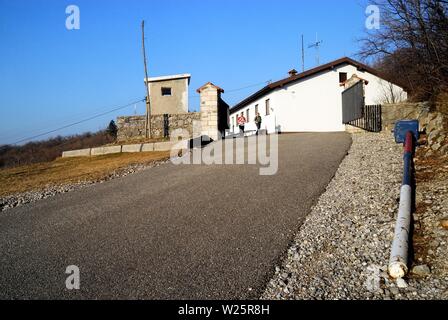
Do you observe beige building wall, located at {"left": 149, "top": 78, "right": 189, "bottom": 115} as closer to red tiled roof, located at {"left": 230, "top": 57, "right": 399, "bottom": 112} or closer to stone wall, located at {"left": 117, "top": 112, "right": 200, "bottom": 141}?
stone wall, located at {"left": 117, "top": 112, "right": 200, "bottom": 141}

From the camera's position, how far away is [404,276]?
12.3ft

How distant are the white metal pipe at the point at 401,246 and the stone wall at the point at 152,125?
20.6 m

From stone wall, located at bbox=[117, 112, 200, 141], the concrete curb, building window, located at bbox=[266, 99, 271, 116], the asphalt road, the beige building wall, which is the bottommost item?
the asphalt road

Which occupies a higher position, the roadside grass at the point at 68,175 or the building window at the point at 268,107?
the building window at the point at 268,107

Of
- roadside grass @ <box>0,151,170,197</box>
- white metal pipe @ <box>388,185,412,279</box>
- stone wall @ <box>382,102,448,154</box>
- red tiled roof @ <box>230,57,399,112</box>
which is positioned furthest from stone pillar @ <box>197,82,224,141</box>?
white metal pipe @ <box>388,185,412,279</box>

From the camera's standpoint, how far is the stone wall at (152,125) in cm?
Answer: 2533

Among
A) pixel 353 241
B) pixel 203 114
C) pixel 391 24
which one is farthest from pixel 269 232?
pixel 203 114

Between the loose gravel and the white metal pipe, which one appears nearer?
the white metal pipe

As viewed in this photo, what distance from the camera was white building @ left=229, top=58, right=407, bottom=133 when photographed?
26594 mm

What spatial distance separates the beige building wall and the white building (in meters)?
7.36

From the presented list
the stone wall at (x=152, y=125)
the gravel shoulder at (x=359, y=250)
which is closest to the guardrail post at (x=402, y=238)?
the gravel shoulder at (x=359, y=250)

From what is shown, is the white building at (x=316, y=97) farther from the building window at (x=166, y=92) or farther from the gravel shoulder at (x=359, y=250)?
the gravel shoulder at (x=359, y=250)

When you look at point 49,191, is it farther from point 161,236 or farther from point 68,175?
point 161,236
